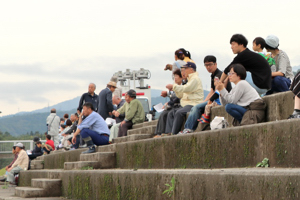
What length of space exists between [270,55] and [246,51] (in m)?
1.21

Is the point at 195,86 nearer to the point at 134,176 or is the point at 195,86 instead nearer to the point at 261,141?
the point at 134,176

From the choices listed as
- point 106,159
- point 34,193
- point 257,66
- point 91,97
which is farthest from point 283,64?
point 91,97

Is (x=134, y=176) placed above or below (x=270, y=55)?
below

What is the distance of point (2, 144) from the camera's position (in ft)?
96.9

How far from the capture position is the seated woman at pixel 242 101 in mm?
7141

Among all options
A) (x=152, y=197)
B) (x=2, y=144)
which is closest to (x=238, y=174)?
(x=152, y=197)

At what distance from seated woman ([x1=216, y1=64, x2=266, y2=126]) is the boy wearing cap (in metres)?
1.15

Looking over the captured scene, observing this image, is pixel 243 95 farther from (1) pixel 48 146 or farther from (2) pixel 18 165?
(1) pixel 48 146

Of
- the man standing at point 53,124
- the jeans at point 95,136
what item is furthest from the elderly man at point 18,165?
the jeans at point 95,136

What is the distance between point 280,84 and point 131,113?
5.18 metres

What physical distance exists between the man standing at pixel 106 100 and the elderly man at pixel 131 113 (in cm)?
100

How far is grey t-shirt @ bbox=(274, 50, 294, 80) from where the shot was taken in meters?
8.58

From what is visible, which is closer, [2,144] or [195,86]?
[195,86]

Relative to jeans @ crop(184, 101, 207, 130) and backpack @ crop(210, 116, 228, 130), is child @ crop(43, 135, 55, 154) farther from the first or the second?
backpack @ crop(210, 116, 228, 130)
